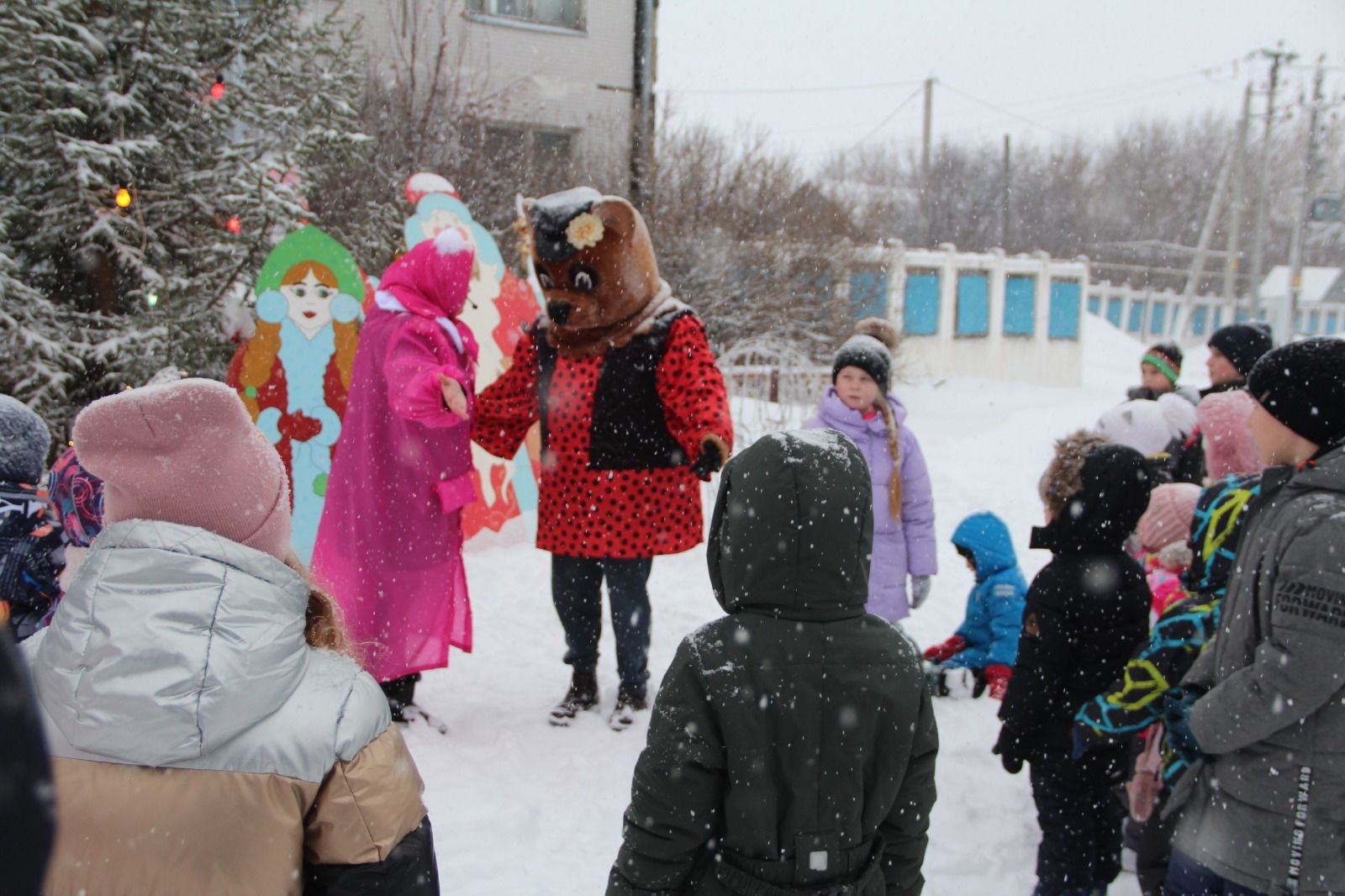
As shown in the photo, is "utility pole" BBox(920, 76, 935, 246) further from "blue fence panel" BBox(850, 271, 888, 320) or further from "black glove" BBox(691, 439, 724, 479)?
"black glove" BBox(691, 439, 724, 479)

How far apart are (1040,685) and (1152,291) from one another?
42480mm

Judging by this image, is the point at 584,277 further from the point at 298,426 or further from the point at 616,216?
the point at 298,426

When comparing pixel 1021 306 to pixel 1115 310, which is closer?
pixel 1021 306

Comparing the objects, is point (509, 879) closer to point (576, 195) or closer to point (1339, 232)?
point (576, 195)

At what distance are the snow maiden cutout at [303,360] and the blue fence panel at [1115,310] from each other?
129 ft

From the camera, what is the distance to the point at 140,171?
229 inches

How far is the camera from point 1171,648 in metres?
2.31

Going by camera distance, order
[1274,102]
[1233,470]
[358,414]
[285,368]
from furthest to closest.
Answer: [1274,102] → [285,368] → [358,414] → [1233,470]

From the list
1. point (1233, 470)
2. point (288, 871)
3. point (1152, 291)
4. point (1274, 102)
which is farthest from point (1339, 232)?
point (288, 871)

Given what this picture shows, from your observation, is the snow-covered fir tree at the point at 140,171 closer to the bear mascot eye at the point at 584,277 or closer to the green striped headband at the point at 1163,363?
the bear mascot eye at the point at 584,277

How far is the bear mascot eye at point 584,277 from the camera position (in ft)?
11.9

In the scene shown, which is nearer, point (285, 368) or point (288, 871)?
point (288, 871)

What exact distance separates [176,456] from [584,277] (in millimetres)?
2390

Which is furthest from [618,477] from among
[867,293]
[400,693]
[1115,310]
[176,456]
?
[1115,310]
